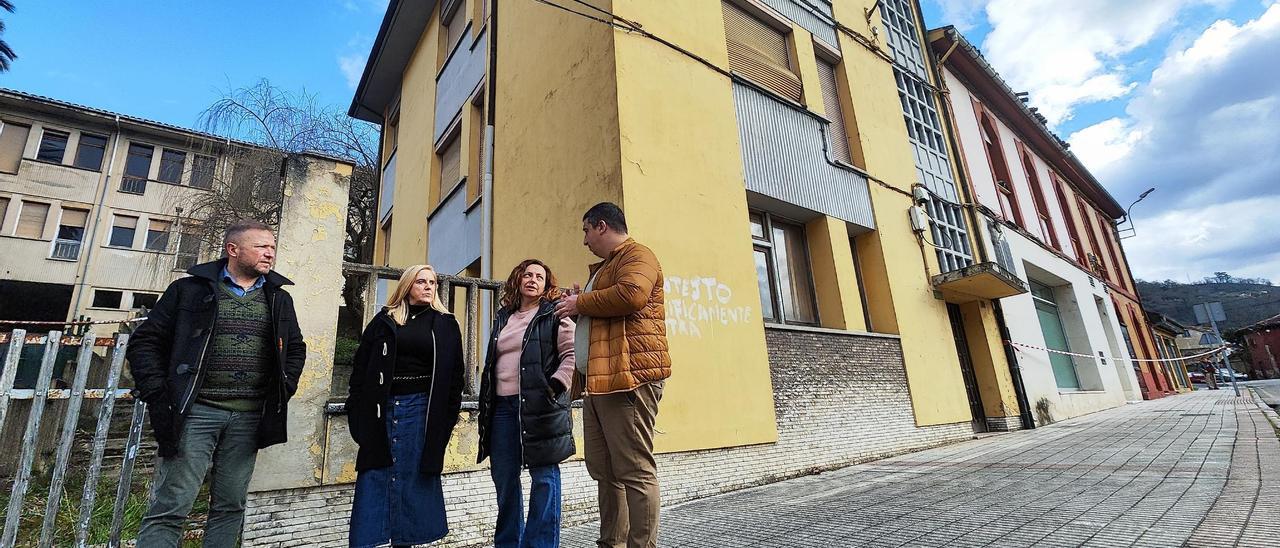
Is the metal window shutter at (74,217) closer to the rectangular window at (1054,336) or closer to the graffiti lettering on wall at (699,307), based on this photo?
the graffiti lettering on wall at (699,307)

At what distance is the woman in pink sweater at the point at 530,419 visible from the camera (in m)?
2.61

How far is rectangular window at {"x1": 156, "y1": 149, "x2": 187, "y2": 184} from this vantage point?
22.5 meters

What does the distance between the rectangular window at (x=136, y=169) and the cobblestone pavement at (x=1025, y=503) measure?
2917cm

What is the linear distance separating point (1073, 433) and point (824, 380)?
13.7 feet

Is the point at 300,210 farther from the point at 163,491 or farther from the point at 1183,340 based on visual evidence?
the point at 1183,340

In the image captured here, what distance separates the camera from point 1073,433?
7.51 metres

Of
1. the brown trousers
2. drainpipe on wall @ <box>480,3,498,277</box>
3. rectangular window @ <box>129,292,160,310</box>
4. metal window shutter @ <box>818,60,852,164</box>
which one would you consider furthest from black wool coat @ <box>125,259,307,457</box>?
rectangular window @ <box>129,292,160,310</box>

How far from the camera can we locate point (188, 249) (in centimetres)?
1157

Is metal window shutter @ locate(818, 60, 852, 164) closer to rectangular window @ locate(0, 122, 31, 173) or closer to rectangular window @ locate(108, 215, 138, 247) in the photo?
rectangular window @ locate(108, 215, 138, 247)

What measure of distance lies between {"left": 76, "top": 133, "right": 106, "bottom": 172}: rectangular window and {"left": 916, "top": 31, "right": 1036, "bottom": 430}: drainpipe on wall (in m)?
31.4

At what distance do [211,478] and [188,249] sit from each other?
477 inches

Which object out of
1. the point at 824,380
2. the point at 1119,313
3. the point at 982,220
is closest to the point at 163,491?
the point at 824,380

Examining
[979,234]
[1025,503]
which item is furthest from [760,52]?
[1025,503]

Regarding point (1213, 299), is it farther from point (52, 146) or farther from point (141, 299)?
point (52, 146)
